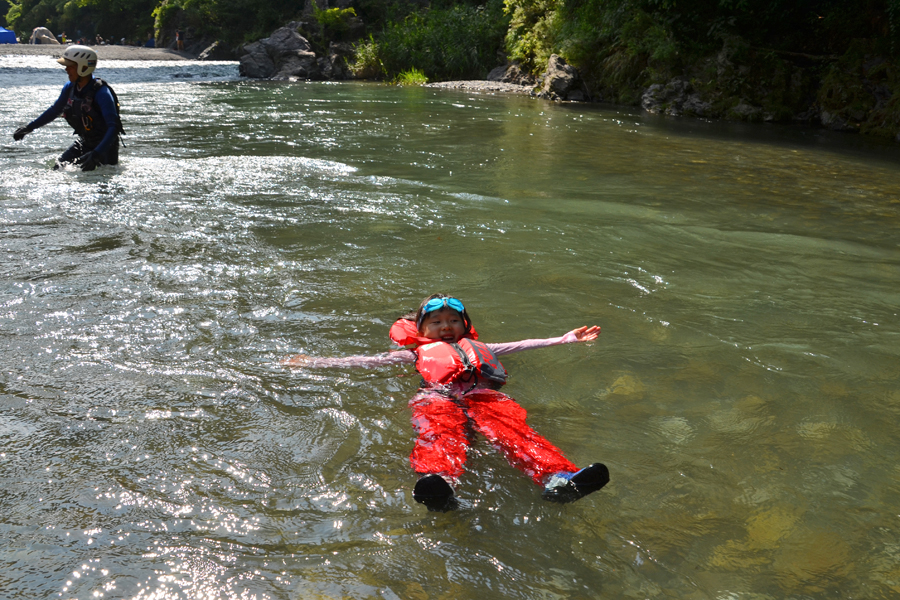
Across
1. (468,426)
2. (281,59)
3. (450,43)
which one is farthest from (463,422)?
(281,59)

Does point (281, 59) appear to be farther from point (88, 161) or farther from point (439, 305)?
point (439, 305)

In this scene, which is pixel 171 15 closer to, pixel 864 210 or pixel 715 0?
pixel 715 0

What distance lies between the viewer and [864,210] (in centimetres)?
829

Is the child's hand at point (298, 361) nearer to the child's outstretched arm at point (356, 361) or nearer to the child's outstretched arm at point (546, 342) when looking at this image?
the child's outstretched arm at point (356, 361)

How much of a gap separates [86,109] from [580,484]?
28.2 ft

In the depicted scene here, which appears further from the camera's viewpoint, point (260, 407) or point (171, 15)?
point (171, 15)

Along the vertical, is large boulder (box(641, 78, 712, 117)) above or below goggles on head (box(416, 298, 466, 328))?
above

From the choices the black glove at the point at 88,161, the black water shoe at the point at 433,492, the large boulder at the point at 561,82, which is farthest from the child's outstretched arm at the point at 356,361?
the large boulder at the point at 561,82

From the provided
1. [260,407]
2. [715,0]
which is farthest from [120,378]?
[715,0]

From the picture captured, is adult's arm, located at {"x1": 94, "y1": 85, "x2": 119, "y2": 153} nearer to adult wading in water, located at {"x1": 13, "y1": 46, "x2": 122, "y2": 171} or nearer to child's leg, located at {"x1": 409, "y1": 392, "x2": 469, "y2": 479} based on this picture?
adult wading in water, located at {"x1": 13, "y1": 46, "x2": 122, "y2": 171}

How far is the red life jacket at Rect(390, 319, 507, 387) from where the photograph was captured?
13.1 ft

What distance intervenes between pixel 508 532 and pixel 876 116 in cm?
1643

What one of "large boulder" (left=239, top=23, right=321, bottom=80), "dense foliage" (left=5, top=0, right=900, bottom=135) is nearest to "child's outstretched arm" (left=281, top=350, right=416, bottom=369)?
"dense foliage" (left=5, top=0, right=900, bottom=135)

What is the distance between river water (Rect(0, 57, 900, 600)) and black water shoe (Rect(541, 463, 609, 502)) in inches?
2.9
